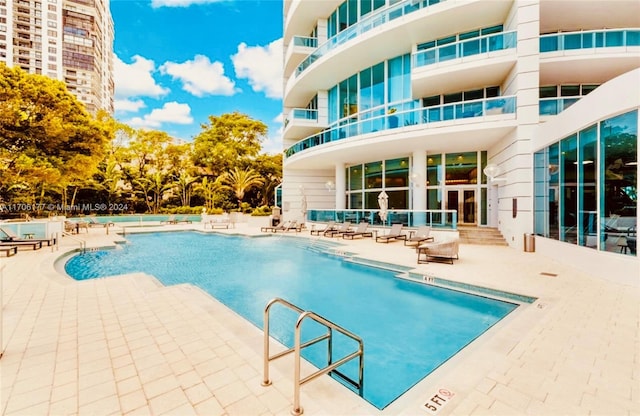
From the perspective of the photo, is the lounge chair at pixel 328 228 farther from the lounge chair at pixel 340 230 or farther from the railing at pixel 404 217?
the railing at pixel 404 217

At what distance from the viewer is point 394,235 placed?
1444 cm

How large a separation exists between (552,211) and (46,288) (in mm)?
14708

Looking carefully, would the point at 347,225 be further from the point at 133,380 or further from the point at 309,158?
the point at 133,380

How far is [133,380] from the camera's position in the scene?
2.97 m

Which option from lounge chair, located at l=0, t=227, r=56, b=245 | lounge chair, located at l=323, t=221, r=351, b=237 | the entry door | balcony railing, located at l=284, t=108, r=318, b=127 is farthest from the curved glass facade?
lounge chair, located at l=0, t=227, r=56, b=245

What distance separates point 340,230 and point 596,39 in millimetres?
14292

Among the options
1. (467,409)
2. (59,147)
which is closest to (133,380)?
(467,409)

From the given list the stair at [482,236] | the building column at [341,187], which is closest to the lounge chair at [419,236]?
the stair at [482,236]

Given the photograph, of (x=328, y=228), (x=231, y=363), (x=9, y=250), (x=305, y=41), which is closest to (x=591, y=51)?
(x=328, y=228)

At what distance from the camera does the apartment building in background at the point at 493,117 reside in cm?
755

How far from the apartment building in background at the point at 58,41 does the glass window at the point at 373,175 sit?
83721 mm

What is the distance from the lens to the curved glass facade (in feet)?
22.0

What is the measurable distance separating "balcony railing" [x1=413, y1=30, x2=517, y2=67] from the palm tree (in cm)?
2066

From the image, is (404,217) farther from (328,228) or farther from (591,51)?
(591,51)
